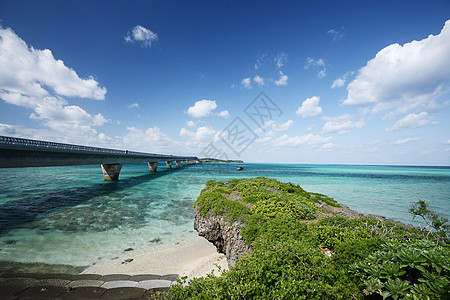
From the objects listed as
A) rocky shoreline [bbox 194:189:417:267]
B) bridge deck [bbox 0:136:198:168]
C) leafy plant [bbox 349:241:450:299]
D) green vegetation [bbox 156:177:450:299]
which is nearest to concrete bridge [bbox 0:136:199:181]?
bridge deck [bbox 0:136:198:168]

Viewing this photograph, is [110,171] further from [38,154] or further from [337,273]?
[337,273]

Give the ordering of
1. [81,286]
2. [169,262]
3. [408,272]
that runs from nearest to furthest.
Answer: [408,272] < [81,286] < [169,262]

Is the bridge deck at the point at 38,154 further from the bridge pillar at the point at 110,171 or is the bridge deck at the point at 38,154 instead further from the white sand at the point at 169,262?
the white sand at the point at 169,262

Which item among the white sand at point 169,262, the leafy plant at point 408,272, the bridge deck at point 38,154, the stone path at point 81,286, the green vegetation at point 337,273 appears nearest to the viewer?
the leafy plant at point 408,272

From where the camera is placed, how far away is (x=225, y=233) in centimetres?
737

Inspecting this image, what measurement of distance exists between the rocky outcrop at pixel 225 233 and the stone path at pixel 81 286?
2.48 meters

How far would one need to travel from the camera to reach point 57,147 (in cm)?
2241

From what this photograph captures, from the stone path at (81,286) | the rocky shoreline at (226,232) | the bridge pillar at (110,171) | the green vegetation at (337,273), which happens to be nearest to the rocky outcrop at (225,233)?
the rocky shoreline at (226,232)

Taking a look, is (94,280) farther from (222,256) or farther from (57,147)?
(57,147)

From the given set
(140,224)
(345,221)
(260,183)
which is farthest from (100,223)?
(345,221)

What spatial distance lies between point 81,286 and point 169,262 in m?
3.59

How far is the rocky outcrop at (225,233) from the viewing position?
6.48 m

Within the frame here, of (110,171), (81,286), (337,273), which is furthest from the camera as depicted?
(110,171)

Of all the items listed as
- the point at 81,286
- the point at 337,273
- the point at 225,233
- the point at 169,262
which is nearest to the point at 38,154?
the point at 81,286
